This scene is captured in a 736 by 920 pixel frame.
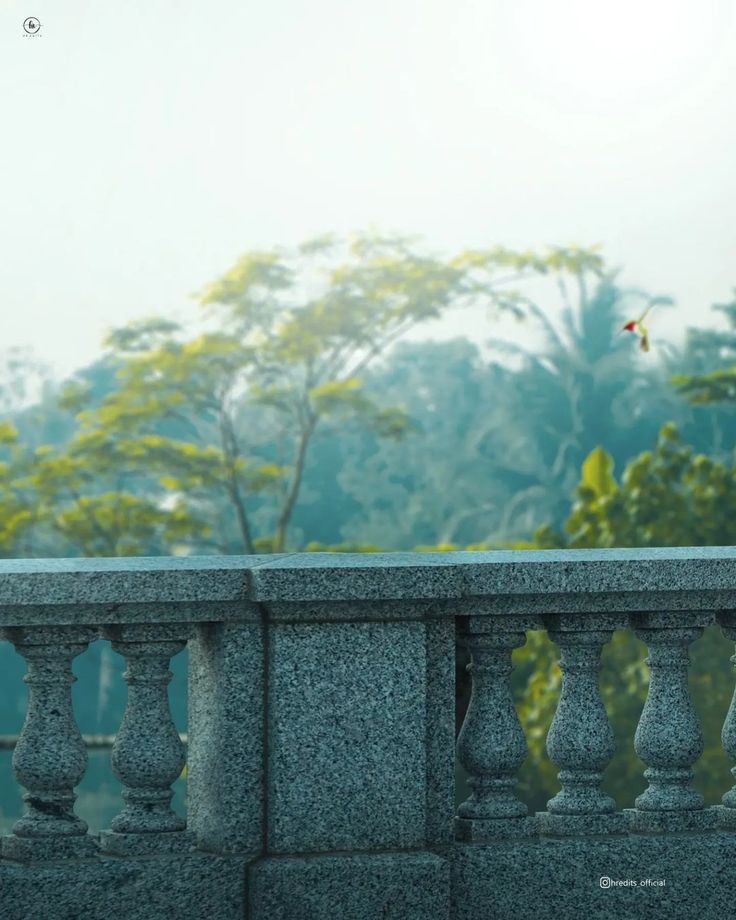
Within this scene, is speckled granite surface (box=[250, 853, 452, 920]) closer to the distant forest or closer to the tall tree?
the distant forest

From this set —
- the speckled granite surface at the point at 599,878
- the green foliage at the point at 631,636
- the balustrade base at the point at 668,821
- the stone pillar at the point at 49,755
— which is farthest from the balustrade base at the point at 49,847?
the green foliage at the point at 631,636

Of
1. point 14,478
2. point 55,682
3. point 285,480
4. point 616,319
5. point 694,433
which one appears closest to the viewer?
point 55,682

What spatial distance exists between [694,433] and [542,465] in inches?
181

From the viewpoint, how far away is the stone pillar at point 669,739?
12.0 feet

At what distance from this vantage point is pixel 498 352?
44062mm

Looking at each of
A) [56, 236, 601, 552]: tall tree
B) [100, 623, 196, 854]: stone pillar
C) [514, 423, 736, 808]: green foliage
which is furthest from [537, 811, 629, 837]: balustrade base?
[56, 236, 601, 552]: tall tree

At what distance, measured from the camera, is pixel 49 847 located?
333 cm

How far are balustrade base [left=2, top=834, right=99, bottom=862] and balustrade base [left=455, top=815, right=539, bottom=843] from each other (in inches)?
37.1

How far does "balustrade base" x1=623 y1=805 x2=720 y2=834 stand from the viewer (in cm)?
365

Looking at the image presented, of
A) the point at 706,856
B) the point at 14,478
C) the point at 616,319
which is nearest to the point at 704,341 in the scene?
the point at 616,319

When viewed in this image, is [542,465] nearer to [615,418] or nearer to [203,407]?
[615,418]

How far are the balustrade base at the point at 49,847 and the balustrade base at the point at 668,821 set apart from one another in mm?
1393

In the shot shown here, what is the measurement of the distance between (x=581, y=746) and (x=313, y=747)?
2.43 ft

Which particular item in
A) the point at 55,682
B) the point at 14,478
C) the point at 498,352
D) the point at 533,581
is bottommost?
the point at 55,682
